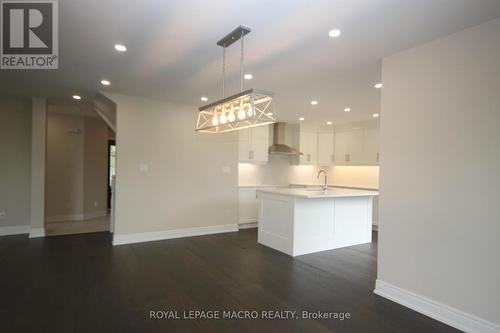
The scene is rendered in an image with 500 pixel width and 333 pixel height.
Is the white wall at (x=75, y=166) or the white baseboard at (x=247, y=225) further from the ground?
the white wall at (x=75, y=166)

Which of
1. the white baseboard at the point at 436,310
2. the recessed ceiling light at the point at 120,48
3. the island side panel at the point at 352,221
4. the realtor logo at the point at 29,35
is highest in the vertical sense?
the realtor logo at the point at 29,35

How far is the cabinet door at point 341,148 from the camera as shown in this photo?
7188mm

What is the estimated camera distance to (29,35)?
2758 mm

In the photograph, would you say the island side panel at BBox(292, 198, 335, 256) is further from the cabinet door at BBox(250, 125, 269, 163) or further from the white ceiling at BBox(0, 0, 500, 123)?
the cabinet door at BBox(250, 125, 269, 163)

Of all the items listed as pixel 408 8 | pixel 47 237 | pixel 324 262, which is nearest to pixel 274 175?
pixel 324 262

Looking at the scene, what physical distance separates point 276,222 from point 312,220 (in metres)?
0.59

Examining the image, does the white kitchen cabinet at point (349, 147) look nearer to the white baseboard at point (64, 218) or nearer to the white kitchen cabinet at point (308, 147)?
the white kitchen cabinet at point (308, 147)

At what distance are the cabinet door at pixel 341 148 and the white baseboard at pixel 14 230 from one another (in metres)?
7.17

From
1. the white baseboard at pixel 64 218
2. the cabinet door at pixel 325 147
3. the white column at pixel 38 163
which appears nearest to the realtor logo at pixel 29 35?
the white column at pixel 38 163

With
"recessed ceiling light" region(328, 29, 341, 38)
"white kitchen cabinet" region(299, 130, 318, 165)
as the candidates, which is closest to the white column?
"recessed ceiling light" region(328, 29, 341, 38)

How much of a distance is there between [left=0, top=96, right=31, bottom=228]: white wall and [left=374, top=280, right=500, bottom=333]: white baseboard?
21.0ft

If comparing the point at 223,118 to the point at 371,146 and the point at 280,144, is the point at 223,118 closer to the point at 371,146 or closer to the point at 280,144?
the point at 280,144

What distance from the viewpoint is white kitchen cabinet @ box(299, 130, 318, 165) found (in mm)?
7457

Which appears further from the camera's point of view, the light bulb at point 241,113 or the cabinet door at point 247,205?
the cabinet door at point 247,205
